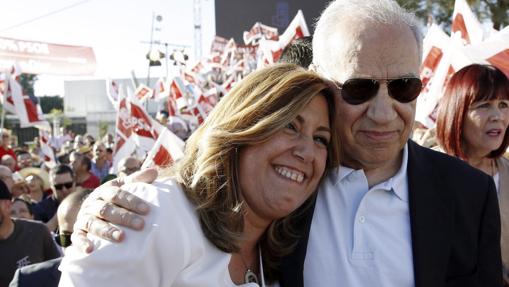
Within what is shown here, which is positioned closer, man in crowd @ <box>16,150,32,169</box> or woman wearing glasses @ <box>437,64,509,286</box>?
woman wearing glasses @ <box>437,64,509,286</box>

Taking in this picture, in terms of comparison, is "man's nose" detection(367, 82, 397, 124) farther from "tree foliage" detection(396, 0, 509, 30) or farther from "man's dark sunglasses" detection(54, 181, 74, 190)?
"tree foliage" detection(396, 0, 509, 30)

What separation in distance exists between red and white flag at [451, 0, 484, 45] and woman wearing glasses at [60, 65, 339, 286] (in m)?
5.28

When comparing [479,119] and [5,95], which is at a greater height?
[479,119]

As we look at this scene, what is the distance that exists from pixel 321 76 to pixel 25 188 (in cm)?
633

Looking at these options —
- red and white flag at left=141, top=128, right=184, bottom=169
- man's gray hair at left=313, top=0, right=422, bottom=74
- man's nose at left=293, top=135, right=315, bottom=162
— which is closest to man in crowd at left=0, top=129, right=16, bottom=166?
red and white flag at left=141, top=128, right=184, bottom=169

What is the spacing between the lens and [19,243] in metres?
4.45

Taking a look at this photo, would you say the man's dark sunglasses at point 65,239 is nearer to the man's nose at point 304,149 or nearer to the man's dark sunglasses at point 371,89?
the man's nose at point 304,149

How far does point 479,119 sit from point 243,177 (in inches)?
64.7

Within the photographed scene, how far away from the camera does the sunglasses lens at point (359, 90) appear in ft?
6.24

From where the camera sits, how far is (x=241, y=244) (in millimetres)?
1854

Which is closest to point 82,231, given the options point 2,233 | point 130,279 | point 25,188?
point 130,279

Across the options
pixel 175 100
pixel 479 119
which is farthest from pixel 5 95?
pixel 479 119

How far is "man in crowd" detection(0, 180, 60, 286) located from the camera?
4.32m

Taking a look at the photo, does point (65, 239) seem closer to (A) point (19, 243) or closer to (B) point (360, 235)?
(A) point (19, 243)
